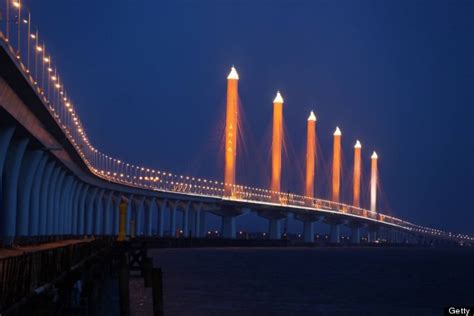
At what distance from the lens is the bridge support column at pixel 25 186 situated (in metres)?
49.6

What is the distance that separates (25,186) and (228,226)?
231 feet

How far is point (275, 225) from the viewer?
429 feet

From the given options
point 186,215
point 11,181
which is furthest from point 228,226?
point 11,181

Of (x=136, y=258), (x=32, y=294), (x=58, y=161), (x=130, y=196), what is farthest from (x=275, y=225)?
(x=32, y=294)

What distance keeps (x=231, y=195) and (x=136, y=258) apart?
53.8 meters

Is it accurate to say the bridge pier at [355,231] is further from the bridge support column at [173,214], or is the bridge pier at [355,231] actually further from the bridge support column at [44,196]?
the bridge support column at [44,196]

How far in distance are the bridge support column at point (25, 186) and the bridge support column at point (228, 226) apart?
6852 centimetres

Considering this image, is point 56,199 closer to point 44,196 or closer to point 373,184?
point 44,196

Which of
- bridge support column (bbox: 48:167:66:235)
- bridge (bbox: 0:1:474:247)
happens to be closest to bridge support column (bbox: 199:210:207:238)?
bridge (bbox: 0:1:474:247)

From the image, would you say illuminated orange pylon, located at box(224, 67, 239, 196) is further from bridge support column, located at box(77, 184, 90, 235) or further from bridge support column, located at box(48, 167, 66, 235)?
bridge support column, located at box(48, 167, 66, 235)

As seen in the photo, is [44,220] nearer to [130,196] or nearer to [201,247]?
[130,196]

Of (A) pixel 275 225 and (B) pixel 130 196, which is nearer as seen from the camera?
(B) pixel 130 196

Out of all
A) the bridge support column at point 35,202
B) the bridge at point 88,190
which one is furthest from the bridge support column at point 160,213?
the bridge support column at point 35,202

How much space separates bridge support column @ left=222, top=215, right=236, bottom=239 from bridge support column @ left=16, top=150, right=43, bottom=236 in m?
68.5
